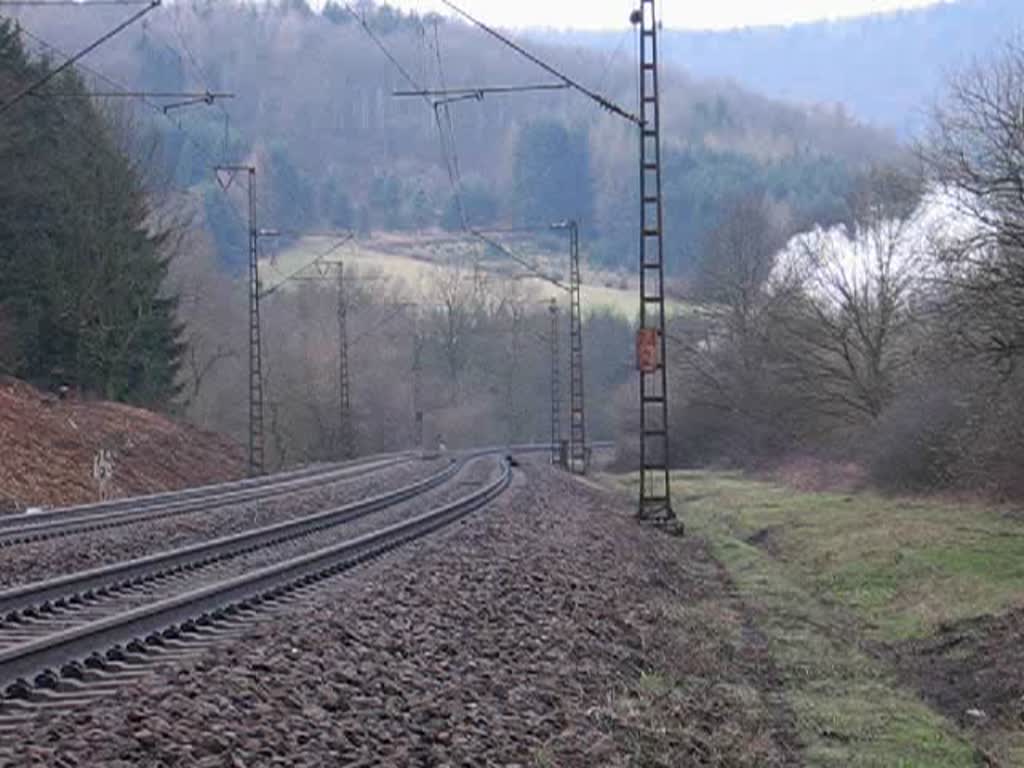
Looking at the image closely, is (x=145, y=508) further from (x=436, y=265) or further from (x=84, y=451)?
(x=436, y=265)

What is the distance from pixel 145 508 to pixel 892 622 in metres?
16.8

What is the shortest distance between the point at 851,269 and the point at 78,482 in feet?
99.0

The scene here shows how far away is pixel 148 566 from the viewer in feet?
64.5

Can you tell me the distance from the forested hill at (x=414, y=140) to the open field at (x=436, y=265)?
113 inches

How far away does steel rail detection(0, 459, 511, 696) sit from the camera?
11156mm

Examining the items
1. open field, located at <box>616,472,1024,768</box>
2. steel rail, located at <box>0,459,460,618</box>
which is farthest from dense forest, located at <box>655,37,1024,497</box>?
steel rail, located at <box>0,459,460,618</box>

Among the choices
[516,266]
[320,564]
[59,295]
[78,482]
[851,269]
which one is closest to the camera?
[320,564]

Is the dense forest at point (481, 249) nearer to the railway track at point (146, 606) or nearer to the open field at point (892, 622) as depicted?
the open field at point (892, 622)

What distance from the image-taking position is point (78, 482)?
42.2 metres

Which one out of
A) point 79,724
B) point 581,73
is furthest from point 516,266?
point 79,724

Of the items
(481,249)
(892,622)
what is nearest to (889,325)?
(892,622)

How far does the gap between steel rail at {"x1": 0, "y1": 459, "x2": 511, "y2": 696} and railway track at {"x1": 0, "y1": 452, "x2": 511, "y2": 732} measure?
1cm

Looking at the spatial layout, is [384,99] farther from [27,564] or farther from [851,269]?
[27,564]

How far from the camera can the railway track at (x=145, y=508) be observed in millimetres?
26172
